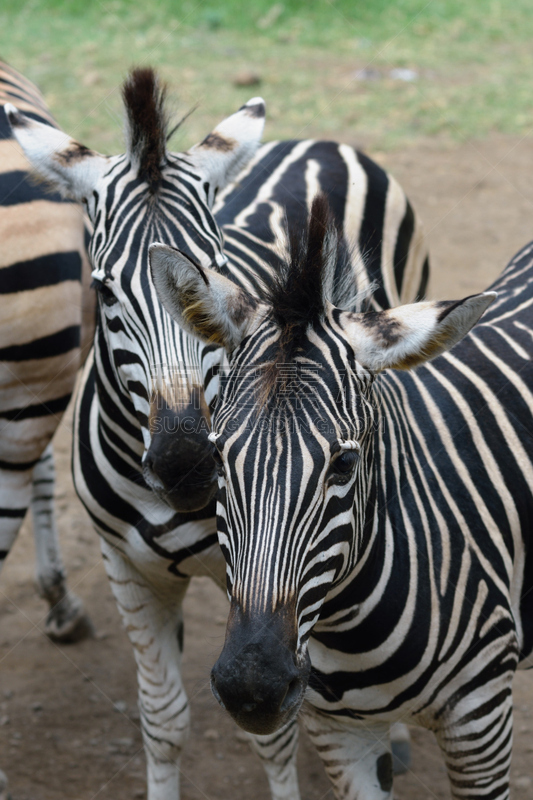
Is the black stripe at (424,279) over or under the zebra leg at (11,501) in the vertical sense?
over

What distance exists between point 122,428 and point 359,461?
1.35 metres

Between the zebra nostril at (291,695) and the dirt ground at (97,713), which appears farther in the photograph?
the dirt ground at (97,713)

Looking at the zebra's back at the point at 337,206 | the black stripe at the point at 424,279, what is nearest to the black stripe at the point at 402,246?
the zebra's back at the point at 337,206

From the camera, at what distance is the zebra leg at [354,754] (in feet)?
9.62

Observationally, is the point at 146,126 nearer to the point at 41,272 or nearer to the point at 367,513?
the point at 41,272

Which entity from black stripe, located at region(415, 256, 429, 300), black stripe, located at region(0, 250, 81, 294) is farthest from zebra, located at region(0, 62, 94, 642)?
black stripe, located at region(415, 256, 429, 300)

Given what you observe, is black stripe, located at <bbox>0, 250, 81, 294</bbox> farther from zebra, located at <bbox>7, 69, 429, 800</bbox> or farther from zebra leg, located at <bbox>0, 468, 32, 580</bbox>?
zebra leg, located at <bbox>0, 468, 32, 580</bbox>

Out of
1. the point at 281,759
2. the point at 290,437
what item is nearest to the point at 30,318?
the point at 290,437

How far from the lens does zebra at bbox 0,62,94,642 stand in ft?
11.6

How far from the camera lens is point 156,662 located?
379 cm

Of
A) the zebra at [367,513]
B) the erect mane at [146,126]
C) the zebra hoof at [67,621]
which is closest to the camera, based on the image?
the zebra at [367,513]

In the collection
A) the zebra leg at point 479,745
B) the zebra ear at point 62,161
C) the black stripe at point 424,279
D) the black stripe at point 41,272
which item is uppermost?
the zebra ear at point 62,161

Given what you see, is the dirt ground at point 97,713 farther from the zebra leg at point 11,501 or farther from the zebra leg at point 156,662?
the zebra leg at point 11,501

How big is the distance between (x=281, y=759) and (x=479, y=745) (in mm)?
1406
